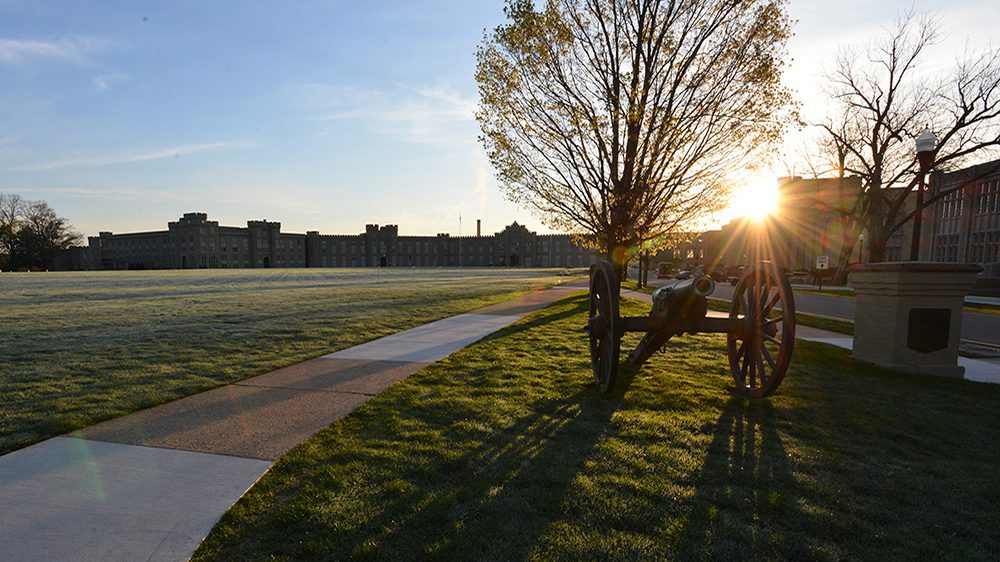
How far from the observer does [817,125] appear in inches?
1184

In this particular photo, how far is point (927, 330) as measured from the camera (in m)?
5.89

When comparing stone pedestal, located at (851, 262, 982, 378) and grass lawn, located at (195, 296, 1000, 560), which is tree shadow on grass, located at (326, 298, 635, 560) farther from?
stone pedestal, located at (851, 262, 982, 378)

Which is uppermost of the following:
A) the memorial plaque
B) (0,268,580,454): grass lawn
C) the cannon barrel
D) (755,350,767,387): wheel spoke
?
the cannon barrel

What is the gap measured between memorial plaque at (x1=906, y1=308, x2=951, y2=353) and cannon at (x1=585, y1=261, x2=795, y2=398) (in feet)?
8.57

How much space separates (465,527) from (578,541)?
1.97 ft

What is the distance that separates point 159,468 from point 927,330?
8292 mm

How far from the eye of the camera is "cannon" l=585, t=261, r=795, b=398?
421 centimetres

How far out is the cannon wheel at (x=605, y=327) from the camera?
4438 mm

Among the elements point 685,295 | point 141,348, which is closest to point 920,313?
point 685,295

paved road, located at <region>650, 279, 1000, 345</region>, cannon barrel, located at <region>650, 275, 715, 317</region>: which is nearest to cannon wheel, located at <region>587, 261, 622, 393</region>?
cannon barrel, located at <region>650, 275, 715, 317</region>

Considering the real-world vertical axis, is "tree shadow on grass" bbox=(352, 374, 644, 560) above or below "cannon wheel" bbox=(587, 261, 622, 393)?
below

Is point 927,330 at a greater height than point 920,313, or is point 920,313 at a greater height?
point 920,313

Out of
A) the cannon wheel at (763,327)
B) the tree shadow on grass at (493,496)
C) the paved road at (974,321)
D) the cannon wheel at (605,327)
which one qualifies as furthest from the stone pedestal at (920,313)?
the paved road at (974,321)

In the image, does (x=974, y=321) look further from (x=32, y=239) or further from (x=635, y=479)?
(x=32, y=239)
